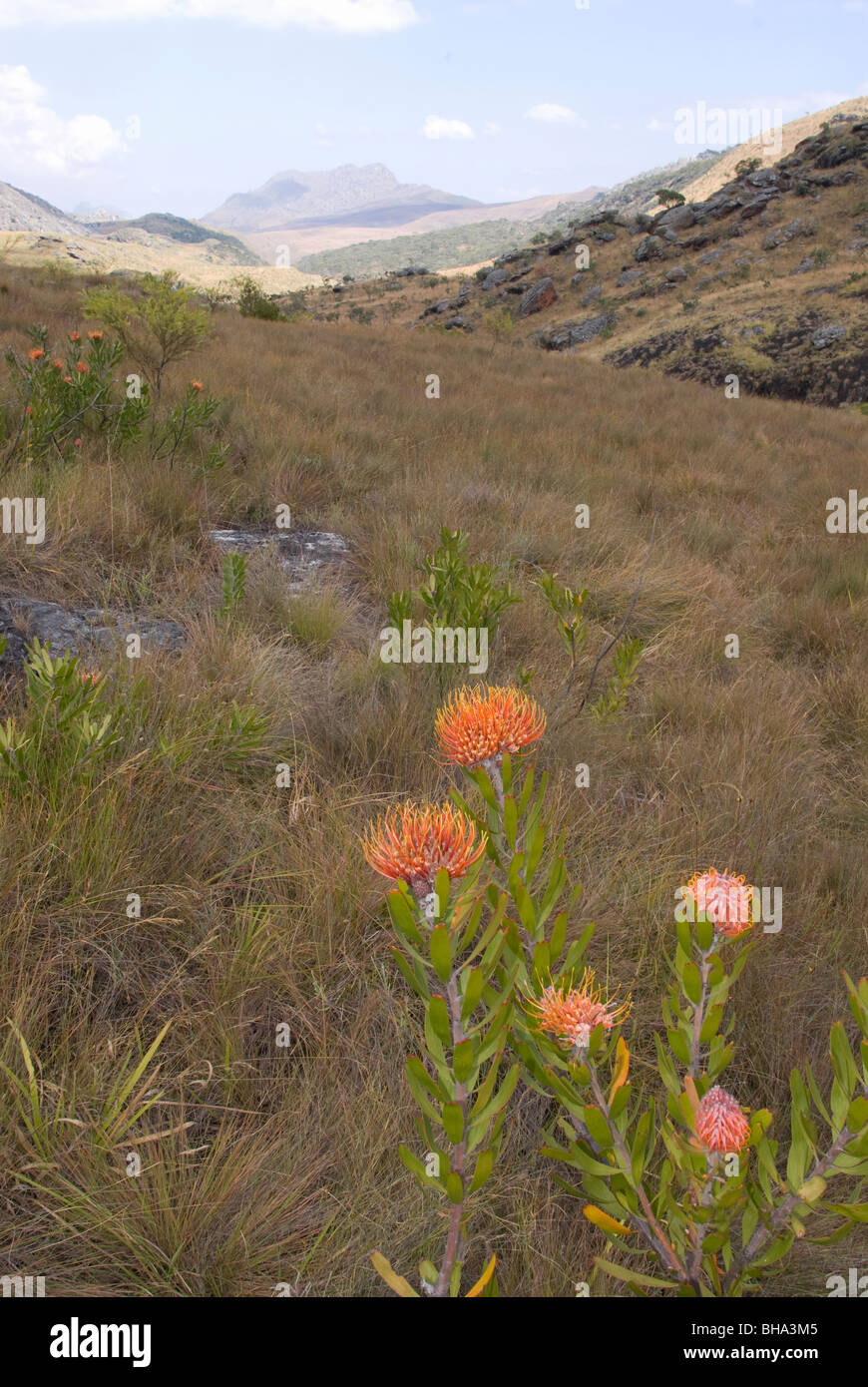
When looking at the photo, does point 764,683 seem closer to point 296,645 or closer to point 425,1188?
point 296,645

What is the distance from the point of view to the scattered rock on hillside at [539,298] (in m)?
32.3

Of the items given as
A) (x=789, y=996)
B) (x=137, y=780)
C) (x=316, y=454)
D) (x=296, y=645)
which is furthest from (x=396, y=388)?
(x=789, y=996)

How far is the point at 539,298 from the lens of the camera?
106 feet

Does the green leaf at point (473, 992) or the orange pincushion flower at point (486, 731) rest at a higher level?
the orange pincushion flower at point (486, 731)

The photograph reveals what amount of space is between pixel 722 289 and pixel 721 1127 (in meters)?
31.1

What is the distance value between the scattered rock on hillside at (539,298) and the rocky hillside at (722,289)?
5 cm

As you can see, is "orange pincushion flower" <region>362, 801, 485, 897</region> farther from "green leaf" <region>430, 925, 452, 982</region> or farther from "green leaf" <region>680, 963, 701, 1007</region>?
"green leaf" <region>680, 963, 701, 1007</region>

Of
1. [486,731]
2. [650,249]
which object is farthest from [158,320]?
[650,249]

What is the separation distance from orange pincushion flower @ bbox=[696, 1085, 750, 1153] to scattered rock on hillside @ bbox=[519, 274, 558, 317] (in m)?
36.0

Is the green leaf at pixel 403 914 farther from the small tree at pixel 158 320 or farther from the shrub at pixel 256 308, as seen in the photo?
the shrub at pixel 256 308

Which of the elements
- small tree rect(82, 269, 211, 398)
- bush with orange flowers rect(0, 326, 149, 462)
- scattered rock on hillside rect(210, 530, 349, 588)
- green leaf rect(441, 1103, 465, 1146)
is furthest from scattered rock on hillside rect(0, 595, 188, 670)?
small tree rect(82, 269, 211, 398)

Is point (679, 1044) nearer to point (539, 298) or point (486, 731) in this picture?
point (486, 731)

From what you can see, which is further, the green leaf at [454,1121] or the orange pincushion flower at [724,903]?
the orange pincushion flower at [724,903]

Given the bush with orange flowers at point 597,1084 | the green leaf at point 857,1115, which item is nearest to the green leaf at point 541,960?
the bush with orange flowers at point 597,1084
